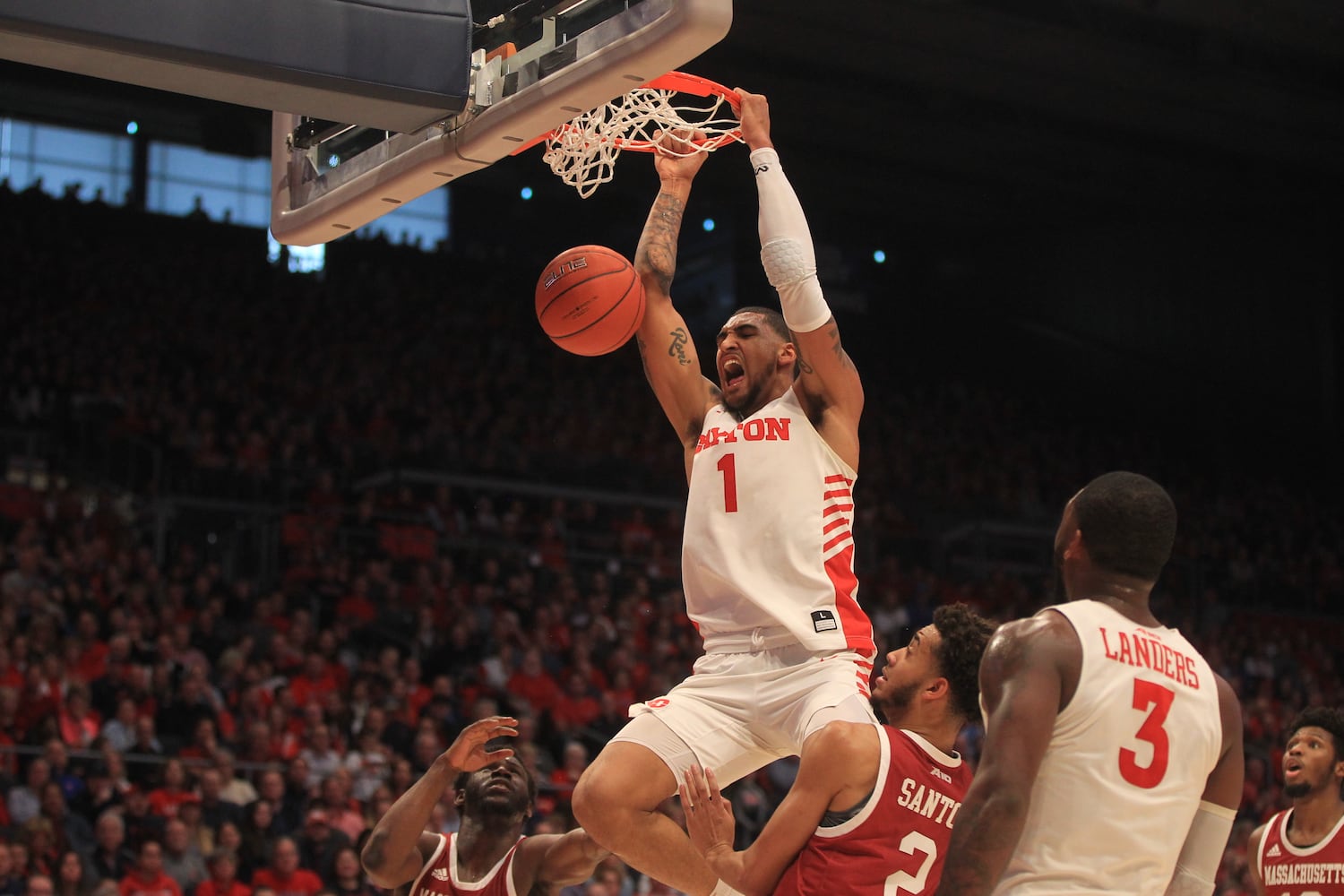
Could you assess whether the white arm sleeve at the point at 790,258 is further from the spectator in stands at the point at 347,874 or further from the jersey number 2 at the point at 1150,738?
the spectator in stands at the point at 347,874

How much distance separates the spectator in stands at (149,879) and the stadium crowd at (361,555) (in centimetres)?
2

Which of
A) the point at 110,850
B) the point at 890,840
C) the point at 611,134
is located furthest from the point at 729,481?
the point at 110,850

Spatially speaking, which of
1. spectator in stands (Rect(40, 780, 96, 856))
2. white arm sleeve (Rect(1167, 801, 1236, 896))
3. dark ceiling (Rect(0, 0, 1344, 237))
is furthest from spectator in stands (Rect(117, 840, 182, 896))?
dark ceiling (Rect(0, 0, 1344, 237))

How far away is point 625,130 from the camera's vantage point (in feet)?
18.4

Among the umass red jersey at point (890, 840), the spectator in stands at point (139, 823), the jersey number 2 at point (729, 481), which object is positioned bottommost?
the spectator in stands at point (139, 823)

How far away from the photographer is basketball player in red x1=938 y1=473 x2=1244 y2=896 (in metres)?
2.99

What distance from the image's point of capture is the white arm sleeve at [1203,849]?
341 centimetres

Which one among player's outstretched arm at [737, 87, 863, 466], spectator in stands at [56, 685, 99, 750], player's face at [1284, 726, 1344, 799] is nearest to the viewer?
player's outstretched arm at [737, 87, 863, 466]

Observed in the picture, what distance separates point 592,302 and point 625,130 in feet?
2.61

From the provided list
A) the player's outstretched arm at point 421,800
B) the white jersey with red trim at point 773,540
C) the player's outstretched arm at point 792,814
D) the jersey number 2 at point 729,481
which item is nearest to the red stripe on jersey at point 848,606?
the white jersey with red trim at point 773,540

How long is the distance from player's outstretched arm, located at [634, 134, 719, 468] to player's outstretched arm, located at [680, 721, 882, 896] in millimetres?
1292

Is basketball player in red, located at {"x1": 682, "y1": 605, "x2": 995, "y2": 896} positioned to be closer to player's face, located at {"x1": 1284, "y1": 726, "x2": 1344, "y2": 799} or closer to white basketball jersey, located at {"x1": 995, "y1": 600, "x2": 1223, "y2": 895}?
white basketball jersey, located at {"x1": 995, "y1": 600, "x2": 1223, "y2": 895}

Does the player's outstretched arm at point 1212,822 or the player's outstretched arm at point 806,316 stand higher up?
the player's outstretched arm at point 806,316

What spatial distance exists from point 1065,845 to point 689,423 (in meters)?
2.46
